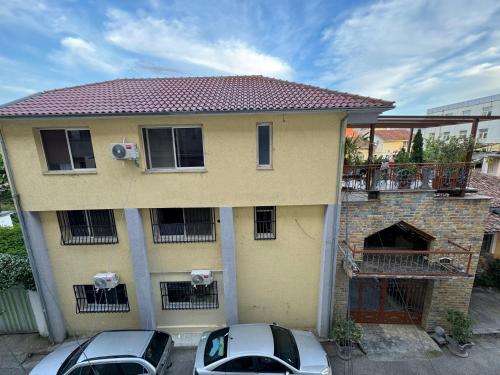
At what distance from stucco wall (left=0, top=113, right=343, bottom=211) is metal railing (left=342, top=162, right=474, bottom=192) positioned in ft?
4.97

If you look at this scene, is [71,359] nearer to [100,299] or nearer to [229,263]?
→ [100,299]

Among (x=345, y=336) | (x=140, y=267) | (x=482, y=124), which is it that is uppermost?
(x=482, y=124)

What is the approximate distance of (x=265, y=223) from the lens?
6711 millimetres

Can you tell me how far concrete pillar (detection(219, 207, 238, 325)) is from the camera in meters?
6.26

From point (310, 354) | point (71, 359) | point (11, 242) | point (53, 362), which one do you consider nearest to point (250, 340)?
point (310, 354)

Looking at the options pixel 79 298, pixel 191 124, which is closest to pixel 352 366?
pixel 191 124

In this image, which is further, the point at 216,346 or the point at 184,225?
the point at 184,225

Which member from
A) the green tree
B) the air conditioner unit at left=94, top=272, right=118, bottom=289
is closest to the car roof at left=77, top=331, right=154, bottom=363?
the air conditioner unit at left=94, top=272, right=118, bottom=289

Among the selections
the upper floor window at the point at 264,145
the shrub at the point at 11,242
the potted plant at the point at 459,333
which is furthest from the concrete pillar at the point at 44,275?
the potted plant at the point at 459,333

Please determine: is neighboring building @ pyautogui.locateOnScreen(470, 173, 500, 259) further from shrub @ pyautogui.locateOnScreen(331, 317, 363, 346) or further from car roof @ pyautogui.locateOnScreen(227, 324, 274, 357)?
car roof @ pyautogui.locateOnScreen(227, 324, 274, 357)

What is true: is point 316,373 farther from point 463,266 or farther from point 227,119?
point 227,119

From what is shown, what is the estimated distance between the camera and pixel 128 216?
20.3ft

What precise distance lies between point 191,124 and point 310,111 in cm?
309

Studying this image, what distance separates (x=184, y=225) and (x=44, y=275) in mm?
4479
